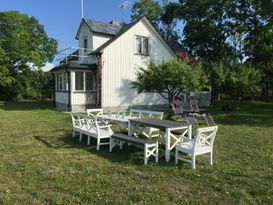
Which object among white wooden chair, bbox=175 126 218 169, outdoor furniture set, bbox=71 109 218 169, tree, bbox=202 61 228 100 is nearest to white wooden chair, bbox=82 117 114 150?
outdoor furniture set, bbox=71 109 218 169

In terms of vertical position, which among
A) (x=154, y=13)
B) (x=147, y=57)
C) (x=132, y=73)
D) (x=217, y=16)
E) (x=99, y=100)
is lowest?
(x=99, y=100)

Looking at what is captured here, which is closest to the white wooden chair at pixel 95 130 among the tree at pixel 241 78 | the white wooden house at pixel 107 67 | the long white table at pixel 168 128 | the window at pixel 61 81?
the long white table at pixel 168 128

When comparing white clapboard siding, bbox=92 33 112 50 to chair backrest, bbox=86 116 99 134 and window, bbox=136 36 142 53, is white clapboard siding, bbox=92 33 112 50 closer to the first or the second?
window, bbox=136 36 142 53

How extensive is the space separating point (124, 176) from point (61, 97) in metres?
14.5

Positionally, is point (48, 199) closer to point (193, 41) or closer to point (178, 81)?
point (178, 81)

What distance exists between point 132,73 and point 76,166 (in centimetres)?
1337

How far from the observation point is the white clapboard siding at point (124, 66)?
17.8 metres

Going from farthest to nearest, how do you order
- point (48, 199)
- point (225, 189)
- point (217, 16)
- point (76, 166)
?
point (217, 16) → point (76, 166) → point (225, 189) → point (48, 199)

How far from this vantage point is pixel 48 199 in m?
4.26

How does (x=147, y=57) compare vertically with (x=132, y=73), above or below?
above

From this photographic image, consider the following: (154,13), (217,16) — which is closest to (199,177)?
(217,16)

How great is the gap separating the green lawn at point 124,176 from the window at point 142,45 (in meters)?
12.1

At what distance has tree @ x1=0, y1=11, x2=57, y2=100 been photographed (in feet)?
95.5

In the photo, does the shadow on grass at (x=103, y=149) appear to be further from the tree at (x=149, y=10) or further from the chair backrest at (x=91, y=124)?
the tree at (x=149, y=10)
